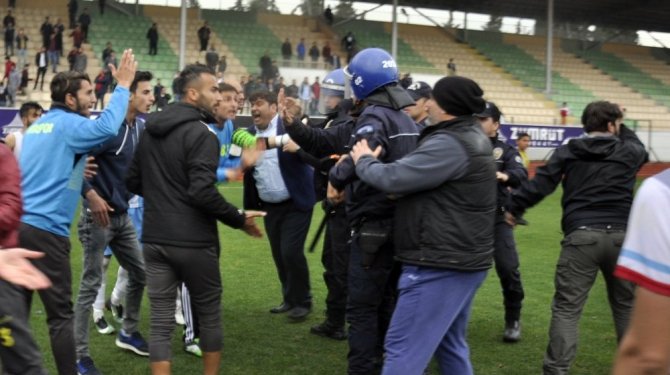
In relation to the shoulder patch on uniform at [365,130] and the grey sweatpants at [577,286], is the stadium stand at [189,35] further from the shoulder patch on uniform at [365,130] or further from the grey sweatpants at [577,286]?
the shoulder patch on uniform at [365,130]

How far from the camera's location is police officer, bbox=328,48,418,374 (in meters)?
4.69

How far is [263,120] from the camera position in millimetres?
7168

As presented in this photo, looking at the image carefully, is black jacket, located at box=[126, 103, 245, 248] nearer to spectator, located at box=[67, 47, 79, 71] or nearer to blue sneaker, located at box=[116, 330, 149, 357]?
blue sneaker, located at box=[116, 330, 149, 357]

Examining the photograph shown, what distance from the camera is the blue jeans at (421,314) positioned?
397 centimetres

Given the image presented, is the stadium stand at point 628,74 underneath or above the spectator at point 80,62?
above

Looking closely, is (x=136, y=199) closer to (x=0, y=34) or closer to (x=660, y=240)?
(x=660, y=240)

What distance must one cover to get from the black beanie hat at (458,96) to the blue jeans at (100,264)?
2.71 metres

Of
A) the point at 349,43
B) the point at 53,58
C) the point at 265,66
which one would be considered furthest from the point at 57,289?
the point at 349,43

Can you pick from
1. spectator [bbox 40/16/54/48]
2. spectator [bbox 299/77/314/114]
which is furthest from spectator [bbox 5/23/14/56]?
spectator [bbox 299/77/314/114]

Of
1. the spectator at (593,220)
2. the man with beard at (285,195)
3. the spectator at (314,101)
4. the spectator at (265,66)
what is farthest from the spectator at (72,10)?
the spectator at (593,220)

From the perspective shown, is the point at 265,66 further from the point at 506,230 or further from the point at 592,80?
the point at 506,230

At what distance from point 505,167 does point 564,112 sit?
26.6 meters

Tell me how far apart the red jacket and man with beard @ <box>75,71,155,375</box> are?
4.87 feet

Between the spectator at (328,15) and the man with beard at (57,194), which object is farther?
the spectator at (328,15)
